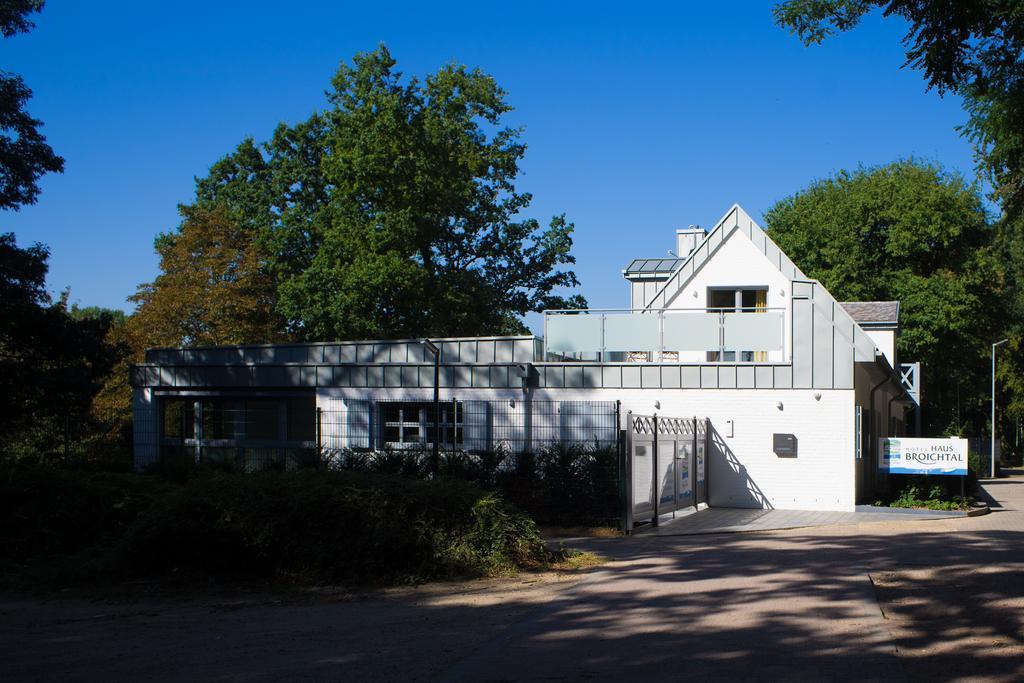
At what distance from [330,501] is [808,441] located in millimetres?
11937

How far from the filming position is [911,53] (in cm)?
962

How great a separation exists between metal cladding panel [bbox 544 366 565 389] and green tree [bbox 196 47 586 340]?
15.6m

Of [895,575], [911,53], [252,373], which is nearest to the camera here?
[911,53]

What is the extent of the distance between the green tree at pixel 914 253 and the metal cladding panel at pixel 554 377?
1061 inches

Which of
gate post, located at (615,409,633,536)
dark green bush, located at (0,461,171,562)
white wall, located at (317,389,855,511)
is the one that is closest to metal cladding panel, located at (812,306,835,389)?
white wall, located at (317,389,855,511)

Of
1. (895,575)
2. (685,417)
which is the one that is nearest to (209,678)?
(895,575)

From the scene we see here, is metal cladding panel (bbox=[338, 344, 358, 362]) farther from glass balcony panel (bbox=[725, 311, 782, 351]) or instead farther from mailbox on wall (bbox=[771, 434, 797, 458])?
mailbox on wall (bbox=[771, 434, 797, 458])

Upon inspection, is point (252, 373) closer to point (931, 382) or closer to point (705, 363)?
point (705, 363)

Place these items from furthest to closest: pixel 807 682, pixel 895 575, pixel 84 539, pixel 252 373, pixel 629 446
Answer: pixel 252 373, pixel 629 446, pixel 84 539, pixel 895 575, pixel 807 682

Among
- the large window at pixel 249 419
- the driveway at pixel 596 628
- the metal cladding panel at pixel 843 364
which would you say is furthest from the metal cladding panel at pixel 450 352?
the driveway at pixel 596 628

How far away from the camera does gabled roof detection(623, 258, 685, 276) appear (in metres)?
37.2

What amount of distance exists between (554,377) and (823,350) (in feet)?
17.9

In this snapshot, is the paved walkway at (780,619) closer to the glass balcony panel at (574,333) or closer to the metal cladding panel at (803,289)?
the metal cladding panel at (803,289)

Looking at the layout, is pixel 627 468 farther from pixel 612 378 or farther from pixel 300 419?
pixel 300 419
